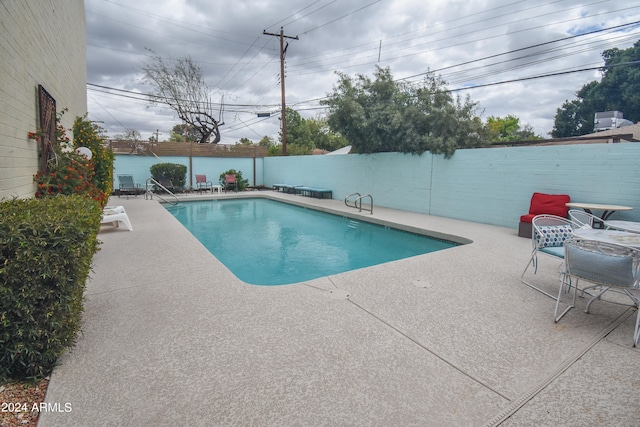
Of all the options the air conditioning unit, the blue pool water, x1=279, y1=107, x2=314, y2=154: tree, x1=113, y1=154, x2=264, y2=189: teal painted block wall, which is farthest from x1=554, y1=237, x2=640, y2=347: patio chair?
x1=279, y1=107, x2=314, y2=154: tree

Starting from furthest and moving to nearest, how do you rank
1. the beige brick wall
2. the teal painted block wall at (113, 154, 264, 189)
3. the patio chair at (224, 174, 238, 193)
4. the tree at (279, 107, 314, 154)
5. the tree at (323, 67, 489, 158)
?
the tree at (279, 107, 314, 154), the patio chair at (224, 174, 238, 193), the teal painted block wall at (113, 154, 264, 189), the tree at (323, 67, 489, 158), the beige brick wall

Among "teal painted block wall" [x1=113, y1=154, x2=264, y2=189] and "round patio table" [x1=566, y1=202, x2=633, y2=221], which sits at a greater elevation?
"teal painted block wall" [x1=113, y1=154, x2=264, y2=189]

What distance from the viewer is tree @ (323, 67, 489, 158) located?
8.14 m

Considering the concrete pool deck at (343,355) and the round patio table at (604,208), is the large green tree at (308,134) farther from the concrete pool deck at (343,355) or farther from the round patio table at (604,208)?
the concrete pool deck at (343,355)

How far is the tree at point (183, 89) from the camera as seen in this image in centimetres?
1992

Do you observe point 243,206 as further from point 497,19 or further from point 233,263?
point 497,19

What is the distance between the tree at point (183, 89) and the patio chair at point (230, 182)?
10.3m

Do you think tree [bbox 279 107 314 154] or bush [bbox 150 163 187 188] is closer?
bush [bbox 150 163 187 188]

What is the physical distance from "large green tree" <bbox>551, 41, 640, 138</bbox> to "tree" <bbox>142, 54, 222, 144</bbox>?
27015mm

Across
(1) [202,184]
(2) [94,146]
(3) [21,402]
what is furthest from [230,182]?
(3) [21,402]

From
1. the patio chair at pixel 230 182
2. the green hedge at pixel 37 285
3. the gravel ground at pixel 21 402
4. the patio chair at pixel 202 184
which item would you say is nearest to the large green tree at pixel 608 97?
the patio chair at pixel 230 182

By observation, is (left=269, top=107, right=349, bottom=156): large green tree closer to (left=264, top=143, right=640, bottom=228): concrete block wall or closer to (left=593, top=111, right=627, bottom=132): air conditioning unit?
(left=593, top=111, right=627, bottom=132): air conditioning unit

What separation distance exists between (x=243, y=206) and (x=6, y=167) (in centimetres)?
852

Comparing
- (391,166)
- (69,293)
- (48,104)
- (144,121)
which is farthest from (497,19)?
(144,121)
